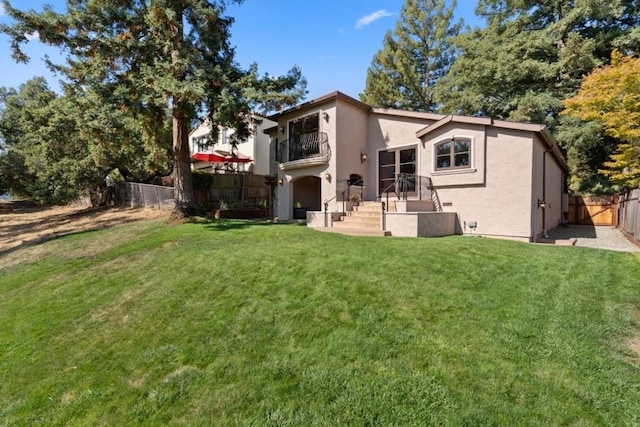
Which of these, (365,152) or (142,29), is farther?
(365,152)

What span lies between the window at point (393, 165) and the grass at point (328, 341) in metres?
6.32

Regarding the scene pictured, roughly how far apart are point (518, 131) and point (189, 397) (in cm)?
1122

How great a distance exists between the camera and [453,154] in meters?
11.2

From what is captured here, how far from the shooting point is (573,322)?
419cm

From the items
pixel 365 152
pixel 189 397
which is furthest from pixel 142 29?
pixel 189 397

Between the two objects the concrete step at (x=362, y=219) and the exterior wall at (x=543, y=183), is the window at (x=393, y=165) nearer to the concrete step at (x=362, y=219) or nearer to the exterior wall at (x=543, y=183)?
the concrete step at (x=362, y=219)

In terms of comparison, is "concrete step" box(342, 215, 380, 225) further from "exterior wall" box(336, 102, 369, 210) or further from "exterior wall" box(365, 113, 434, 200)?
"exterior wall" box(365, 113, 434, 200)

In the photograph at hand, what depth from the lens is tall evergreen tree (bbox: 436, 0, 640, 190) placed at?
58.3 feet

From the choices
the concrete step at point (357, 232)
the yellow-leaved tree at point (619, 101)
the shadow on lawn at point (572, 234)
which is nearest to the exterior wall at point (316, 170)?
the concrete step at point (357, 232)

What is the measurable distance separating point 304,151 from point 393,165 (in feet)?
13.2

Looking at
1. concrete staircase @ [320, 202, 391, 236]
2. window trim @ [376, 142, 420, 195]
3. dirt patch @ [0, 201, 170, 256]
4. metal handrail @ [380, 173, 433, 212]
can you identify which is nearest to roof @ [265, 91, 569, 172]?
window trim @ [376, 142, 420, 195]

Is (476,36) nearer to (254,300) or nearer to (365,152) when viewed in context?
(365,152)

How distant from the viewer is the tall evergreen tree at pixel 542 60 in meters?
17.8

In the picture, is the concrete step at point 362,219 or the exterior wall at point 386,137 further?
the exterior wall at point 386,137
